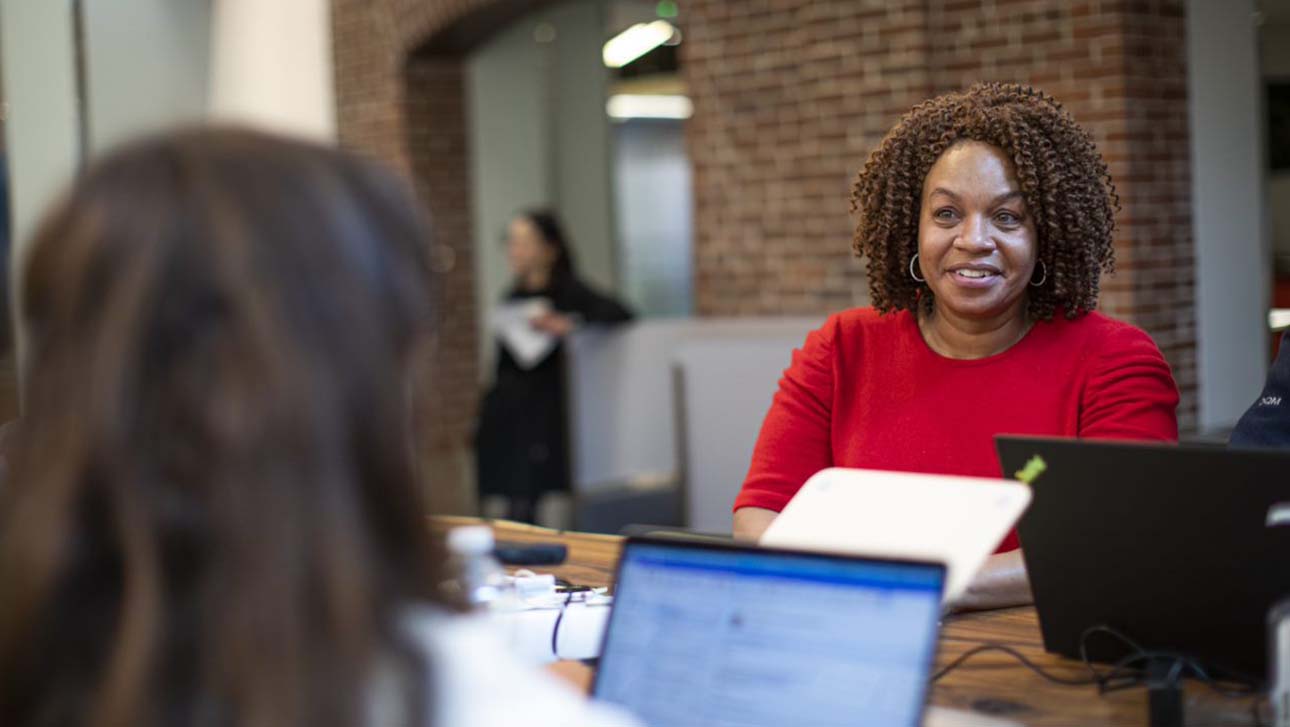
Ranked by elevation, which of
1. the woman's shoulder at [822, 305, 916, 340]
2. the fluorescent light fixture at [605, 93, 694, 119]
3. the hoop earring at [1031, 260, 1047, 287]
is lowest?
the woman's shoulder at [822, 305, 916, 340]

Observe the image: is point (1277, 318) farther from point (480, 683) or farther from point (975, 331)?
point (480, 683)

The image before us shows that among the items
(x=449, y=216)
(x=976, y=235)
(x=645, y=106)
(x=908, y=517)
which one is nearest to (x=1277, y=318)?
(x=976, y=235)

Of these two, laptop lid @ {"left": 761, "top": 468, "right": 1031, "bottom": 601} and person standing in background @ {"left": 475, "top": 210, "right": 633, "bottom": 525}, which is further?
person standing in background @ {"left": 475, "top": 210, "right": 633, "bottom": 525}

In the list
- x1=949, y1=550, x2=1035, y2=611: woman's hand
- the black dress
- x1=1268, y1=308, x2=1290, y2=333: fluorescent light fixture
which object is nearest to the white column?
the black dress

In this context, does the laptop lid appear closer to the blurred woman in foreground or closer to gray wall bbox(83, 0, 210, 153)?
A: the blurred woman in foreground

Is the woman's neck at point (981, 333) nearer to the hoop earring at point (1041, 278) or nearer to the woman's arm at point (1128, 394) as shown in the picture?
the hoop earring at point (1041, 278)

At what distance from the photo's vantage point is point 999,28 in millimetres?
5473

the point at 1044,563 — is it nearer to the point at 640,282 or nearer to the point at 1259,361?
the point at 1259,361

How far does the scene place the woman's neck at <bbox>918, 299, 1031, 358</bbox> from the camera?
8.00 ft

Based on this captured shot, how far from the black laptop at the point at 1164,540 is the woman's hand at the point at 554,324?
483cm

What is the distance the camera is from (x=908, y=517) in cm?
153

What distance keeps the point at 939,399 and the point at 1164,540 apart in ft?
2.98

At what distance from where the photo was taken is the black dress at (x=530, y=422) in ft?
21.6

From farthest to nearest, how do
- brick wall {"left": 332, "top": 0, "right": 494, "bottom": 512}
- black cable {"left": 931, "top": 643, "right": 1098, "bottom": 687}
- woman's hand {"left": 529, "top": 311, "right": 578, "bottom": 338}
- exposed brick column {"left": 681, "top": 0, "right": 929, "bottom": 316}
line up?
brick wall {"left": 332, "top": 0, "right": 494, "bottom": 512}, woman's hand {"left": 529, "top": 311, "right": 578, "bottom": 338}, exposed brick column {"left": 681, "top": 0, "right": 929, "bottom": 316}, black cable {"left": 931, "top": 643, "right": 1098, "bottom": 687}
